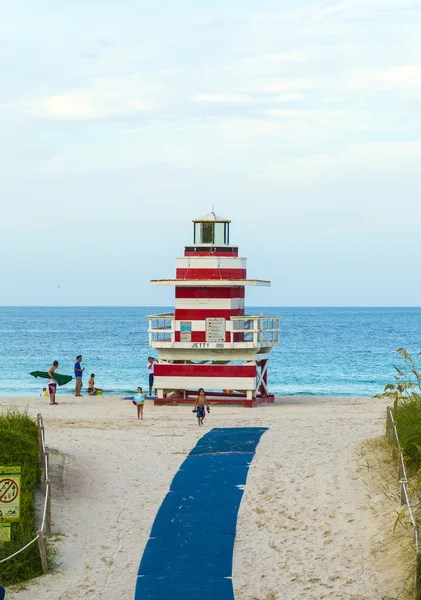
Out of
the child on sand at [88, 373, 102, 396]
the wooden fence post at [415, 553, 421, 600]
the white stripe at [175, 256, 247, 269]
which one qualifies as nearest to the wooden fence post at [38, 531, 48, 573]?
the wooden fence post at [415, 553, 421, 600]

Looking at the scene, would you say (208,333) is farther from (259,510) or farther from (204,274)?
(259,510)

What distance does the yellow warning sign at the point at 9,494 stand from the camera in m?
12.3

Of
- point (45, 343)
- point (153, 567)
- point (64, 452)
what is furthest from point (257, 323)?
point (45, 343)

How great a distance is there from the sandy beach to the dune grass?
306 mm

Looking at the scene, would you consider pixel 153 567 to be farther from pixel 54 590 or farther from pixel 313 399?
pixel 313 399

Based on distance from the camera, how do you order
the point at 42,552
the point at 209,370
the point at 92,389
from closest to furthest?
the point at 42,552
the point at 209,370
the point at 92,389

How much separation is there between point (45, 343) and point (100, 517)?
264 feet

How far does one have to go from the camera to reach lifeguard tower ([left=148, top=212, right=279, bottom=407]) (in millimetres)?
28547

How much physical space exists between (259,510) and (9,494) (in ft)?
14.7

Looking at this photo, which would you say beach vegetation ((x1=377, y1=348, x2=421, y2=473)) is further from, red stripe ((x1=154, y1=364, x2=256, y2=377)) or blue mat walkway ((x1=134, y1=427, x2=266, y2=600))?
red stripe ((x1=154, y1=364, x2=256, y2=377))

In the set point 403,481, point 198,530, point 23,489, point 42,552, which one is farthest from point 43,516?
point 403,481

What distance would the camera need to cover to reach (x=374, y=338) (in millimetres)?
101625

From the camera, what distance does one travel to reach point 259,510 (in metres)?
14.8

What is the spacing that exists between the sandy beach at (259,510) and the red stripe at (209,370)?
18.1 feet
